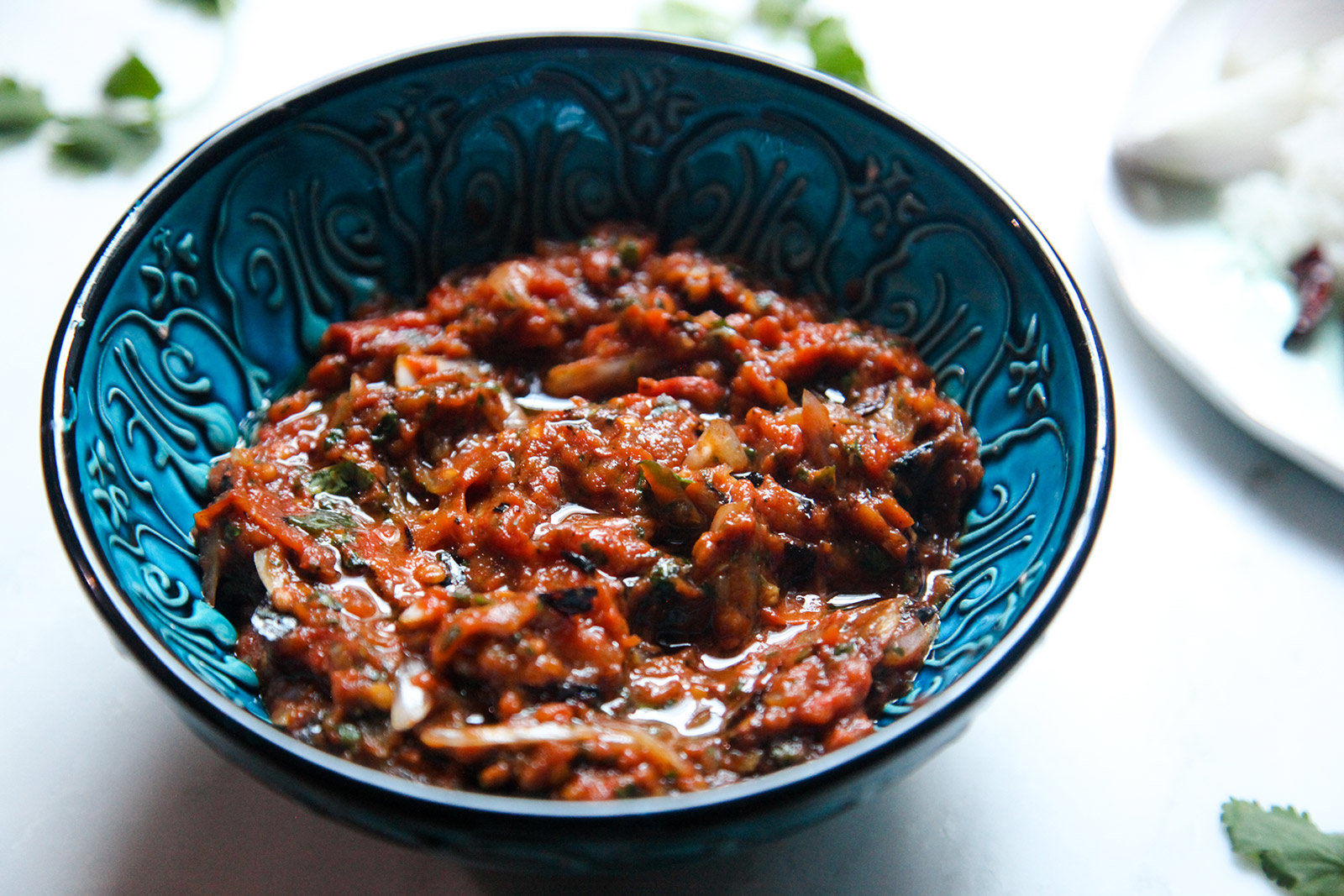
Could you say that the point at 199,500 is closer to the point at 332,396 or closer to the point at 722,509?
the point at 332,396

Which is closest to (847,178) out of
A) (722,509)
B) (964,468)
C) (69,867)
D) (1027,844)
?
(964,468)

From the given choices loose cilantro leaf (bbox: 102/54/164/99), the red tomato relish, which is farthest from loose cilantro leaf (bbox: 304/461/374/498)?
loose cilantro leaf (bbox: 102/54/164/99)

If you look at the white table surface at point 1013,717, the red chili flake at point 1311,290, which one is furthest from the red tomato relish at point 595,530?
the red chili flake at point 1311,290

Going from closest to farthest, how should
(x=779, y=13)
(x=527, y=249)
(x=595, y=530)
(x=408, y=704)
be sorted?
(x=408, y=704) → (x=595, y=530) → (x=527, y=249) → (x=779, y=13)

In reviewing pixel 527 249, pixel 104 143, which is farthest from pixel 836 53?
pixel 104 143

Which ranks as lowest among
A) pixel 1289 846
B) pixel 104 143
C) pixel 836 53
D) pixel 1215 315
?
pixel 1289 846

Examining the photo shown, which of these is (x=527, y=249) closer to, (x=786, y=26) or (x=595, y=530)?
(x=595, y=530)
